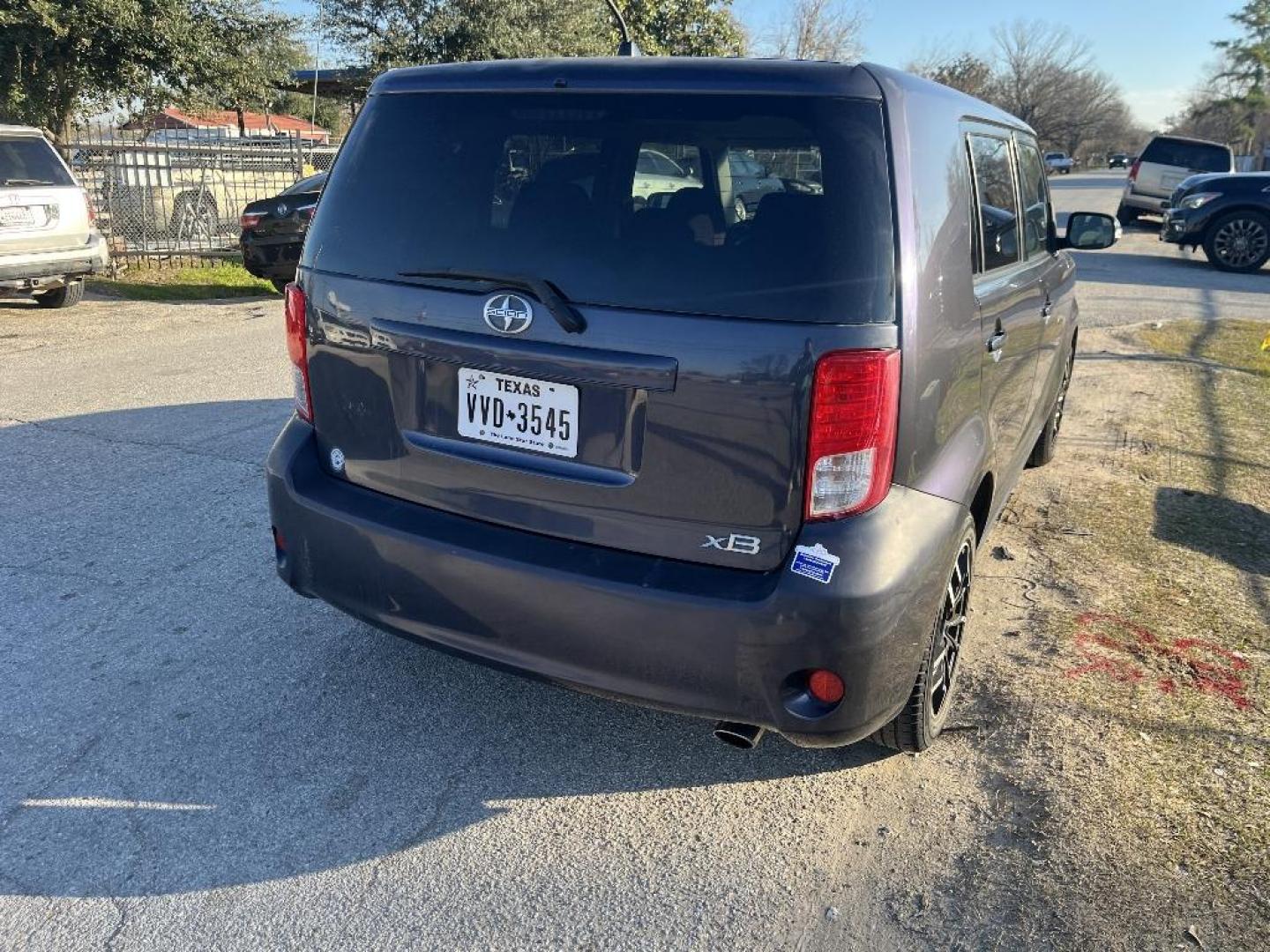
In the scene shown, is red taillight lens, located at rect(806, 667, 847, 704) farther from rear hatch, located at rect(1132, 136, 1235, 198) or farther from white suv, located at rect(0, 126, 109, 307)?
rear hatch, located at rect(1132, 136, 1235, 198)

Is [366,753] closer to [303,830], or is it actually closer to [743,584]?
[303,830]

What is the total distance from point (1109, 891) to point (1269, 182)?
52.2 ft

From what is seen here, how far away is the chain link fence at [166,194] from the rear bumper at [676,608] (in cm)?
1271

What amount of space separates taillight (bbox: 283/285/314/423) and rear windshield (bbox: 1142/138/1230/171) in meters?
22.2

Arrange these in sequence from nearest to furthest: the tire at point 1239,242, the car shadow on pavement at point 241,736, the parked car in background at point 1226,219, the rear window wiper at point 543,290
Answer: the rear window wiper at point 543,290
the car shadow on pavement at point 241,736
the parked car in background at point 1226,219
the tire at point 1239,242

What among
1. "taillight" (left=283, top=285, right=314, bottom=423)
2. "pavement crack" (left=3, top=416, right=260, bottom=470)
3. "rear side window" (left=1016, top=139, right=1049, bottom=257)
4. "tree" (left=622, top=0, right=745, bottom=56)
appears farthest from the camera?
"tree" (left=622, top=0, right=745, bottom=56)

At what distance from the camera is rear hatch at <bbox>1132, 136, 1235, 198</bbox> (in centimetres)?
2083

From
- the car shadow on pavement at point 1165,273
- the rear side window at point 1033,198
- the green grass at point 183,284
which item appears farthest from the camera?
the car shadow on pavement at point 1165,273

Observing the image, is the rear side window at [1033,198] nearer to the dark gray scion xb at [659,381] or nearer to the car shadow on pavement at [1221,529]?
the dark gray scion xb at [659,381]

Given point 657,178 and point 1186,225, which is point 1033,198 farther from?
point 1186,225

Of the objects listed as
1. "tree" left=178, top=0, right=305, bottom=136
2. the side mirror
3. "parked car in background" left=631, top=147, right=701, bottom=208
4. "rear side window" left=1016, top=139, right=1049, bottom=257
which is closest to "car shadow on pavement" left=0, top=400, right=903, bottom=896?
"parked car in background" left=631, top=147, right=701, bottom=208

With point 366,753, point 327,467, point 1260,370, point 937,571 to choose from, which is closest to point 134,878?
point 366,753

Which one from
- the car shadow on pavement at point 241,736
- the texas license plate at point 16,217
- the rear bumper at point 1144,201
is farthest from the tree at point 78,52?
the rear bumper at point 1144,201

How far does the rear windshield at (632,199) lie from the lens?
2.37 m
